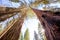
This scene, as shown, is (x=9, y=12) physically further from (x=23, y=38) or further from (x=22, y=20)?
(x=23, y=38)

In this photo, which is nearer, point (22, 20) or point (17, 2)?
point (22, 20)

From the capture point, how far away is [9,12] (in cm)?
116

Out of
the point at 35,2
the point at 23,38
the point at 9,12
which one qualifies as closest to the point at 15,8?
the point at 9,12

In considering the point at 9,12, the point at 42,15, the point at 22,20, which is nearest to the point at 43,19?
the point at 42,15

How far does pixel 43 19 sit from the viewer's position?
3.64 ft

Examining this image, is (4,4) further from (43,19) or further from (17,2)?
(43,19)

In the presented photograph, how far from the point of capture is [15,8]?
3.87 feet

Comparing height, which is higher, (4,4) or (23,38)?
(4,4)

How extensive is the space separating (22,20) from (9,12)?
12 centimetres

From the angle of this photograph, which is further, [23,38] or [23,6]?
[23,6]

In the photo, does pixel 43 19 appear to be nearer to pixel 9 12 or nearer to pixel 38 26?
pixel 38 26

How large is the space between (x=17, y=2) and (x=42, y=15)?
222mm

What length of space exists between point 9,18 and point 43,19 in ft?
0.76

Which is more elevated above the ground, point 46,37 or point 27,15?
point 27,15
